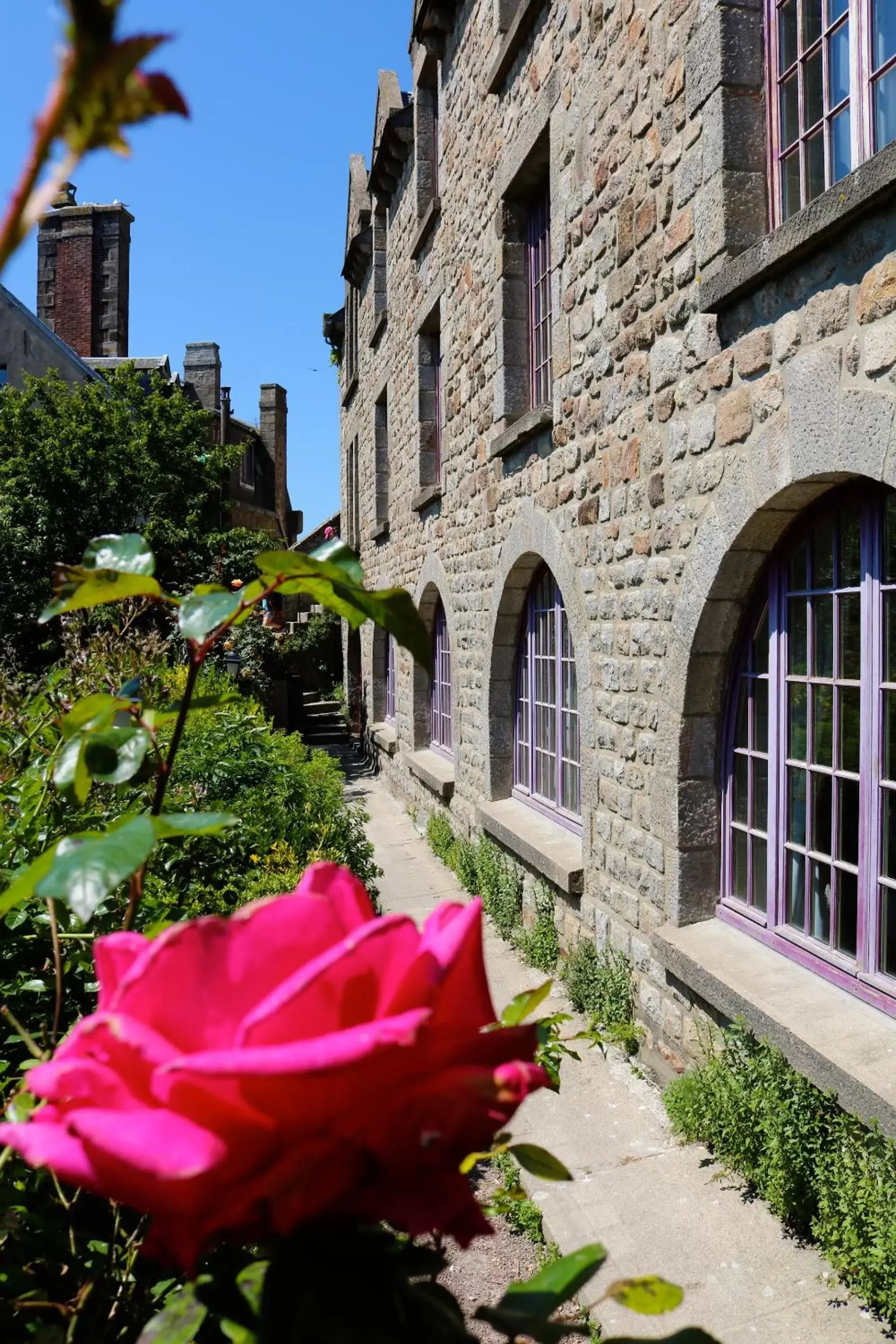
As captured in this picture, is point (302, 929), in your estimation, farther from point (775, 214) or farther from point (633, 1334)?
point (775, 214)

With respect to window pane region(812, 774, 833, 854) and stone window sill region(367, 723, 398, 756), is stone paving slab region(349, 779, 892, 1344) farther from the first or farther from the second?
stone window sill region(367, 723, 398, 756)

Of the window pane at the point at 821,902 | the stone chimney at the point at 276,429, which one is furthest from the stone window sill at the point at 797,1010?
the stone chimney at the point at 276,429

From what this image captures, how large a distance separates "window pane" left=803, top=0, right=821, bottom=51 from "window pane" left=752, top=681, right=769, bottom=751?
2.30 m

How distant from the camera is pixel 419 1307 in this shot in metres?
0.51

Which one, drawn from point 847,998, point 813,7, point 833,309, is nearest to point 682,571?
point 833,309

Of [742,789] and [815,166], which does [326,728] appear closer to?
[742,789]

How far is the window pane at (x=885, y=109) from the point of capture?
2.87 meters

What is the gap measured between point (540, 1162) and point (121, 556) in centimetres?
61

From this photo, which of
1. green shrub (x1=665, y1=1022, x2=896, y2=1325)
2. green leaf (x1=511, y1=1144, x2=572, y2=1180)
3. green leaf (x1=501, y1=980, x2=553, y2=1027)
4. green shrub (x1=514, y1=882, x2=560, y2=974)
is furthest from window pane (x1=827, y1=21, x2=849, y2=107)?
green shrub (x1=514, y1=882, x2=560, y2=974)

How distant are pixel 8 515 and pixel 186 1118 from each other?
46.3 ft

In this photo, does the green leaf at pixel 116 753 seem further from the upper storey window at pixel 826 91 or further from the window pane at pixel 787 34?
the window pane at pixel 787 34

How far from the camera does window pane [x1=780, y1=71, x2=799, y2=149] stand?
11.0ft

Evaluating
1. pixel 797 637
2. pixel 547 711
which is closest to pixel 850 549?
pixel 797 637

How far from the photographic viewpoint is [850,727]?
10.5 feet
